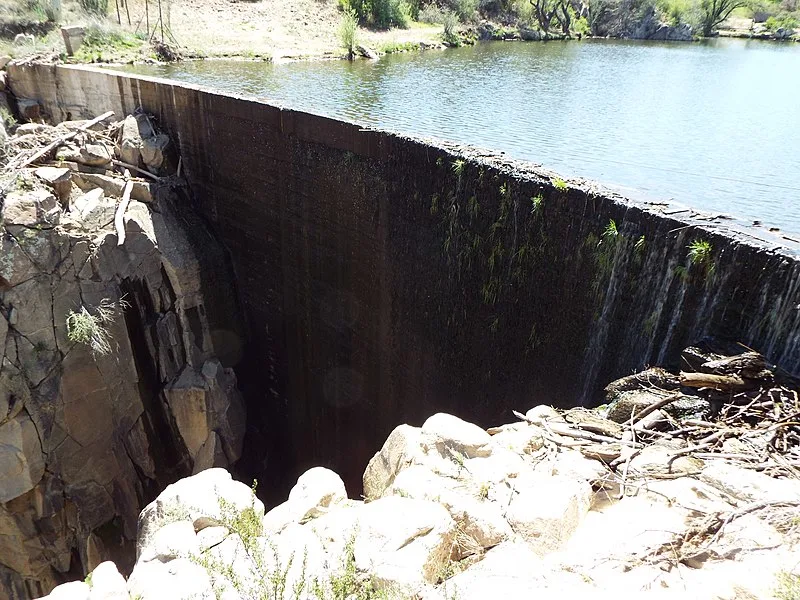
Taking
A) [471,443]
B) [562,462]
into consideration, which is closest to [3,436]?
[471,443]

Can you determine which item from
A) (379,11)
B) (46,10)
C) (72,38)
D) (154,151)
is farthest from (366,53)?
(154,151)

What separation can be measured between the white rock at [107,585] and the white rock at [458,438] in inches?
91.4

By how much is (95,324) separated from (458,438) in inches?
267

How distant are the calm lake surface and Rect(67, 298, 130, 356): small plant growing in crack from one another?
13.8ft

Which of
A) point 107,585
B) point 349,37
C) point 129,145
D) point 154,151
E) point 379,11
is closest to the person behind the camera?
point 107,585

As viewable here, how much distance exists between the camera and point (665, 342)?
5.36 meters

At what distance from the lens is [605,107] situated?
42.5 ft

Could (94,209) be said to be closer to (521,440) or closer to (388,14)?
(521,440)

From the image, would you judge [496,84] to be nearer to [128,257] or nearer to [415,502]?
[128,257]

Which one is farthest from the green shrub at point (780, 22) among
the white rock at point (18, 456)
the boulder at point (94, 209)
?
the white rock at point (18, 456)

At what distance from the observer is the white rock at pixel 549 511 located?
3629 mm

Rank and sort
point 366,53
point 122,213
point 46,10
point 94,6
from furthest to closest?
point 366,53 < point 94,6 < point 46,10 < point 122,213

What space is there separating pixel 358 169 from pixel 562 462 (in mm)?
5438

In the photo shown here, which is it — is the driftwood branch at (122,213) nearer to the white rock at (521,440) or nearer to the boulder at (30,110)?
the boulder at (30,110)
